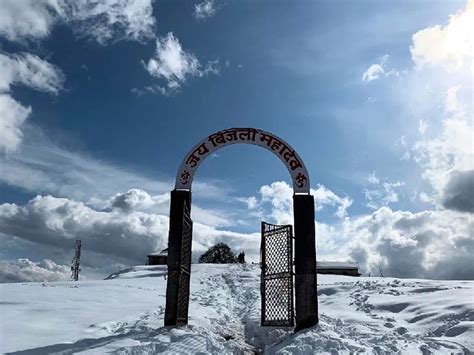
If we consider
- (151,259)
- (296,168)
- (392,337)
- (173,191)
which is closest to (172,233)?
(173,191)

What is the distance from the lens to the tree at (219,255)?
228 ft

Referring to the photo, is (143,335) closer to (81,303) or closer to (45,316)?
(45,316)

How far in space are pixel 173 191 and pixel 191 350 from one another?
190 inches

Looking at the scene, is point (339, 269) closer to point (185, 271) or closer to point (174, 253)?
point (185, 271)

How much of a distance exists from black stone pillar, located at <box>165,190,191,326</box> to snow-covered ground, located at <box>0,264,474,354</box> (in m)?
0.53

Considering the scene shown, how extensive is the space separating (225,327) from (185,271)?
1852 millimetres

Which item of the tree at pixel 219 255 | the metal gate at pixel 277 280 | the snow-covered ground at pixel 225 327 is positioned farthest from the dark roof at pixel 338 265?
the metal gate at pixel 277 280

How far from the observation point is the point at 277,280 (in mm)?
12227

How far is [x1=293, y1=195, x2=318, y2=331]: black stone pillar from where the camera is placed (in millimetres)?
10984

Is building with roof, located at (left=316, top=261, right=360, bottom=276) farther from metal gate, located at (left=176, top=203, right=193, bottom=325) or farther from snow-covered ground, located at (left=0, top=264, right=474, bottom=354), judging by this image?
metal gate, located at (left=176, top=203, right=193, bottom=325)

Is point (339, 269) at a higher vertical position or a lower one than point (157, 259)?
lower

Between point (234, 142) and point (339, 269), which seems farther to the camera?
point (339, 269)

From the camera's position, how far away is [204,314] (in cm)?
1367

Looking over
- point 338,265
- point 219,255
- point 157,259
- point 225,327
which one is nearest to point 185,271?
point 225,327
